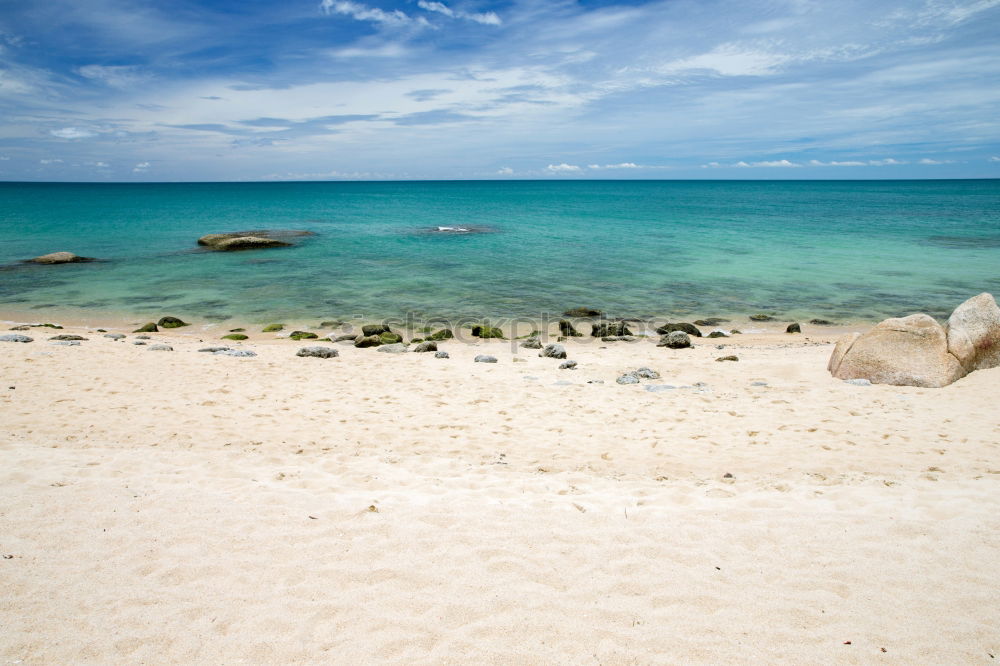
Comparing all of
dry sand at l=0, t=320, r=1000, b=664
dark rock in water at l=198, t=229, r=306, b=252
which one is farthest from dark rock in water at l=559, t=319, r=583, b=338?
dark rock in water at l=198, t=229, r=306, b=252

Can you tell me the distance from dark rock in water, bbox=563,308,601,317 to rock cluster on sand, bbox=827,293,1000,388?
9.41m

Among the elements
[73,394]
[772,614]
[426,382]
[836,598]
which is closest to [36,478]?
[73,394]

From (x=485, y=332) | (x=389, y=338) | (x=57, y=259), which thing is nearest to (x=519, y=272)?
(x=485, y=332)

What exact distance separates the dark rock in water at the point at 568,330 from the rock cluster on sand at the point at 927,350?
24.1 feet

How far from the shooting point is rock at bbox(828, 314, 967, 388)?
394 inches

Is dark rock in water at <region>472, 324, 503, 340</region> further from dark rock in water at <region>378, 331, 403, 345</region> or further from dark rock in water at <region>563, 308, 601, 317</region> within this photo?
dark rock in water at <region>563, 308, 601, 317</region>

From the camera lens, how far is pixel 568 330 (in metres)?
17.0

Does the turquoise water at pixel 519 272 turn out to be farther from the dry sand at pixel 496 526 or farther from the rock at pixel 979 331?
the dry sand at pixel 496 526

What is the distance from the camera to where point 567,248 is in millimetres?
34969

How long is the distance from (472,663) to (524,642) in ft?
1.23

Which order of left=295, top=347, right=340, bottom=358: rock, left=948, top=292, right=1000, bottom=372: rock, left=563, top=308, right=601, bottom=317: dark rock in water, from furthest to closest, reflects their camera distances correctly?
left=563, top=308, right=601, bottom=317: dark rock in water
left=295, top=347, right=340, bottom=358: rock
left=948, top=292, right=1000, bottom=372: rock

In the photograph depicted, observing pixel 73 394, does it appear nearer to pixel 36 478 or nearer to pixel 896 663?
pixel 36 478

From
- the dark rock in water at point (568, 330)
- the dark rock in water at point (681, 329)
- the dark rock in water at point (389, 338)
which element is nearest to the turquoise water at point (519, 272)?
the dark rock in water at point (681, 329)

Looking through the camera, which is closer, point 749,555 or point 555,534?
point 749,555
